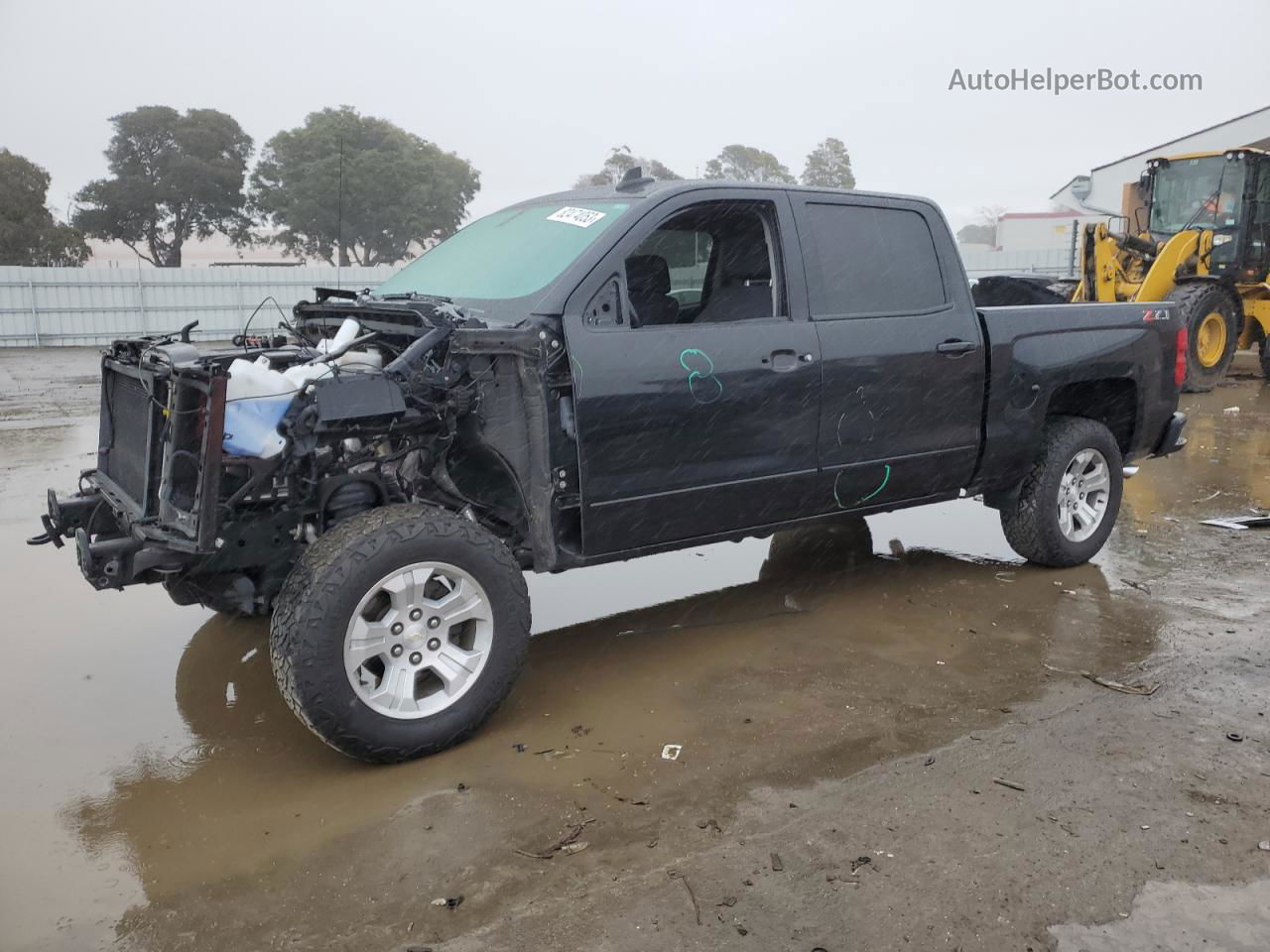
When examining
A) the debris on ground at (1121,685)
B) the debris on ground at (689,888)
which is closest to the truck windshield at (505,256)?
the debris on ground at (689,888)

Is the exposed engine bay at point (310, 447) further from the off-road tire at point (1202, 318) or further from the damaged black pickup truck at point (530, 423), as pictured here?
the off-road tire at point (1202, 318)

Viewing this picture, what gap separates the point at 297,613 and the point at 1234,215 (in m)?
14.1

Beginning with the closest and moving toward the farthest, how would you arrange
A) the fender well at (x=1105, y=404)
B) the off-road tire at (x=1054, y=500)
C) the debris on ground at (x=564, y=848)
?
1. the debris on ground at (x=564, y=848)
2. the off-road tire at (x=1054, y=500)
3. the fender well at (x=1105, y=404)

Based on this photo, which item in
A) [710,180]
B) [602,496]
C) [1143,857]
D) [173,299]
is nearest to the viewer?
[1143,857]

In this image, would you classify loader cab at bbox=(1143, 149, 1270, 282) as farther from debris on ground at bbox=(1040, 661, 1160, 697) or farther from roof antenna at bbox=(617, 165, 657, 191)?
roof antenna at bbox=(617, 165, 657, 191)

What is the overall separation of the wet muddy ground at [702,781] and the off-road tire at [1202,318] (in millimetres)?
8447

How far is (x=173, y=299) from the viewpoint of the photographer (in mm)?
23391

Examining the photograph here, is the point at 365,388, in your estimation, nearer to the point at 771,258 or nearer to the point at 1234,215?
the point at 771,258

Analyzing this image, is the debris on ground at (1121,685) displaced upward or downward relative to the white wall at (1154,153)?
downward

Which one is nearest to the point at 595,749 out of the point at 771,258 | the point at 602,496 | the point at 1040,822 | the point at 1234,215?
the point at 602,496

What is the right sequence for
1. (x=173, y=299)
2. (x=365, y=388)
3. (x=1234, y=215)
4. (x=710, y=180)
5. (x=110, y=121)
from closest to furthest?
(x=365, y=388), (x=710, y=180), (x=1234, y=215), (x=173, y=299), (x=110, y=121)

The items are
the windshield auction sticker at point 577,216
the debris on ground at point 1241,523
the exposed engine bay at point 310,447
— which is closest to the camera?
the exposed engine bay at point 310,447

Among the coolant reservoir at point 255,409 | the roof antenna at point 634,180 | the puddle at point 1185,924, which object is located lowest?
the puddle at point 1185,924

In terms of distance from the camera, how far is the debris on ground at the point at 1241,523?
6.21m
